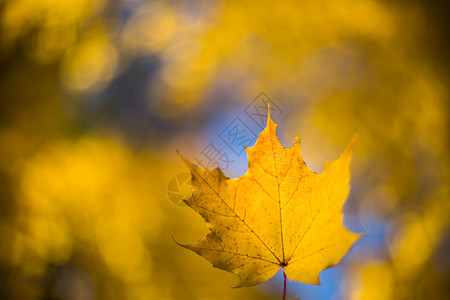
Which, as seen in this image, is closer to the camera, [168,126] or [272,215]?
[272,215]

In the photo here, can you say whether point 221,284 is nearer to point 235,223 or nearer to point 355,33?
point 235,223

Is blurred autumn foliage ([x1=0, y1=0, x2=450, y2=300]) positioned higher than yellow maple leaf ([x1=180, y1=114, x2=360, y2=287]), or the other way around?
blurred autumn foliage ([x1=0, y1=0, x2=450, y2=300])

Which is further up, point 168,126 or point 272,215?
point 168,126

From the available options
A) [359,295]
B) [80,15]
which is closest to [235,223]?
[359,295]

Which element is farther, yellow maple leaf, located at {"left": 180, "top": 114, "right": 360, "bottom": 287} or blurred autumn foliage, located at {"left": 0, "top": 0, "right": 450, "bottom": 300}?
blurred autumn foliage, located at {"left": 0, "top": 0, "right": 450, "bottom": 300}
